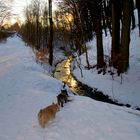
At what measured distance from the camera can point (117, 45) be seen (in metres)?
21.6

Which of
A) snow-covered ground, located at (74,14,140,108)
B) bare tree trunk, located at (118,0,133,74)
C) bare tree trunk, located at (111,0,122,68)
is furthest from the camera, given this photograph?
bare tree trunk, located at (111,0,122,68)

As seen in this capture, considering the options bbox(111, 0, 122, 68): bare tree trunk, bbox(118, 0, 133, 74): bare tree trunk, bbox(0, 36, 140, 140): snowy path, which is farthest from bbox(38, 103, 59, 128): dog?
bbox(111, 0, 122, 68): bare tree trunk

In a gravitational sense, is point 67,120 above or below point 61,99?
below

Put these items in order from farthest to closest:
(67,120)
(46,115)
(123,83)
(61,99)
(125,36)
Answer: (125,36) < (123,83) < (61,99) < (67,120) < (46,115)

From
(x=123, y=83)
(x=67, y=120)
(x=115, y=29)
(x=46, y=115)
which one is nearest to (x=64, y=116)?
(x=67, y=120)

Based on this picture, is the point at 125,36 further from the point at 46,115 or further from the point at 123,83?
the point at 46,115

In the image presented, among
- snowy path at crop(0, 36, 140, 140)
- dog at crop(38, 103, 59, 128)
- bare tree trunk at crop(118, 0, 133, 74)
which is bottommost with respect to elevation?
snowy path at crop(0, 36, 140, 140)

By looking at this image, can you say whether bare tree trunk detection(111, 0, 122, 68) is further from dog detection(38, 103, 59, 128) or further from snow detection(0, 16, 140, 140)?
dog detection(38, 103, 59, 128)

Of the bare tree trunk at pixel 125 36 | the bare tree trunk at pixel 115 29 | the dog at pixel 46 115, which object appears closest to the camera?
the dog at pixel 46 115

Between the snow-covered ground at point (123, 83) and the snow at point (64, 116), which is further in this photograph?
the snow-covered ground at point (123, 83)

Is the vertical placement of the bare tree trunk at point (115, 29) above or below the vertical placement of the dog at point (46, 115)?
above

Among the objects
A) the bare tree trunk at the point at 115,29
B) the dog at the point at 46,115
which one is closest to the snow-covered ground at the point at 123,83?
the bare tree trunk at the point at 115,29

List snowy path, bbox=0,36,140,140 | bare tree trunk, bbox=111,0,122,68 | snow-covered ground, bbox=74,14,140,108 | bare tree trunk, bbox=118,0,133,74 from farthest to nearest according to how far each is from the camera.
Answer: bare tree trunk, bbox=111,0,122,68 → bare tree trunk, bbox=118,0,133,74 → snow-covered ground, bbox=74,14,140,108 → snowy path, bbox=0,36,140,140

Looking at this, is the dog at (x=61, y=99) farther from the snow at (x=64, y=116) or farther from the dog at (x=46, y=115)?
the dog at (x=46, y=115)
